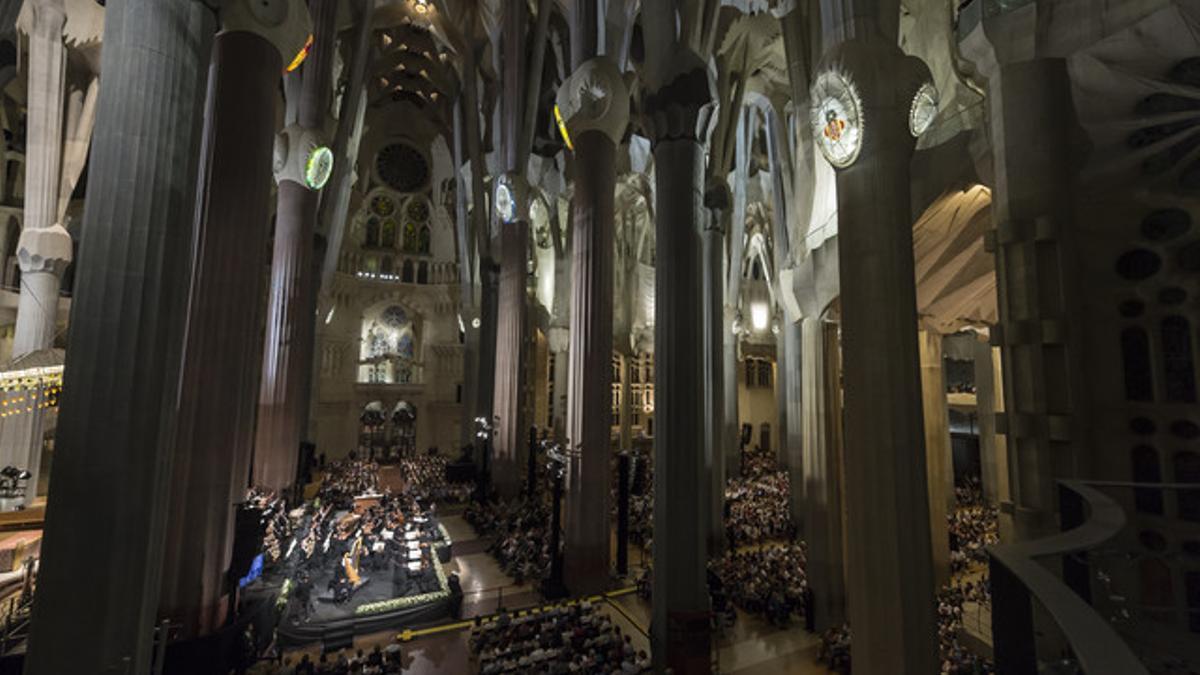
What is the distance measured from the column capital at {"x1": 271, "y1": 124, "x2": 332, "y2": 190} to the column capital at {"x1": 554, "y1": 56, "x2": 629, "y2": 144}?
7677mm

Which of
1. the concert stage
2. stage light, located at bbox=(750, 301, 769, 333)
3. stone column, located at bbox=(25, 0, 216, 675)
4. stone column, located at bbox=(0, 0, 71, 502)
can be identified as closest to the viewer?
stone column, located at bbox=(25, 0, 216, 675)

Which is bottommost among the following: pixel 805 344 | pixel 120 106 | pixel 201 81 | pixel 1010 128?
pixel 805 344

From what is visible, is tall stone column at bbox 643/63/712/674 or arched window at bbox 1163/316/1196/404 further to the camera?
tall stone column at bbox 643/63/712/674

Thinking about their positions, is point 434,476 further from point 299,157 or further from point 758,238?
point 758,238

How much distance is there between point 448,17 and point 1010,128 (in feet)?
73.5

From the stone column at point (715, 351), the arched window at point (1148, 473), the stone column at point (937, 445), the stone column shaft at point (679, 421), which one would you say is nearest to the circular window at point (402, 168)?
the stone column at point (715, 351)

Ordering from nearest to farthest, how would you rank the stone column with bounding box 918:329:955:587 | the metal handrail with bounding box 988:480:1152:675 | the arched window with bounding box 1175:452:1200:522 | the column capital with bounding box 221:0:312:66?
the metal handrail with bounding box 988:480:1152:675 → the arched window with bounding box 1175:452:1200:522 → the column capital with bounding box 221:0:312:66 → the stone column with bounding box 918:329:955:587

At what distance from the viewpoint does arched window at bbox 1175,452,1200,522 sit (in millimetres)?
5840

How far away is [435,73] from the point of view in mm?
28766

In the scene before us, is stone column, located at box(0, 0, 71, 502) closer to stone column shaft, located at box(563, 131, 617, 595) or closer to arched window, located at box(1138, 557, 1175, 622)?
stone column shaft, located at box(563, 131, 617, 595)

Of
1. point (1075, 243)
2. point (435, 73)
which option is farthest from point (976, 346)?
point (435, 73)

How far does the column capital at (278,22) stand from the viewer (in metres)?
7.19

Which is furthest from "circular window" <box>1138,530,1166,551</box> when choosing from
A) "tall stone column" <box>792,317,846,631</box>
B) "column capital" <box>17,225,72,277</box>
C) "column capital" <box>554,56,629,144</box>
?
"column capital" <box>17,225,72,277</box>

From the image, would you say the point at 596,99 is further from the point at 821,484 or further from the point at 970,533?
the point at 970,533
